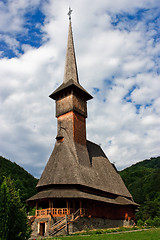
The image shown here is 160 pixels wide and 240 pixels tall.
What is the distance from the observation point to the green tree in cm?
1151

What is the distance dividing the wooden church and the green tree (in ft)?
26.1

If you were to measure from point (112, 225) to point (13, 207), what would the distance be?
18337 mm

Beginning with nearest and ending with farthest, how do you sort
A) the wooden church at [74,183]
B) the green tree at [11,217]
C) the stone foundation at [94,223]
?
1. the green tree at [11,217]
2. the stone foundation at [94,223]
3. the wooden church at [74,183]

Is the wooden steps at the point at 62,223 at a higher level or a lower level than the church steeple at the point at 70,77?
lower

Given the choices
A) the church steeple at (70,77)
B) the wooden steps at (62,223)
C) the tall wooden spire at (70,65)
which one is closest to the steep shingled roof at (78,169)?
the wooden steps at (62,223)

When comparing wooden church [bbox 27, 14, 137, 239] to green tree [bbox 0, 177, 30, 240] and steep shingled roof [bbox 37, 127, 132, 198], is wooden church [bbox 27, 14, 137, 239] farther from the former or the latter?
green tree [bbox 0, 177, 30, 240]

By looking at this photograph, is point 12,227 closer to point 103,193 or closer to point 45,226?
point 45,226

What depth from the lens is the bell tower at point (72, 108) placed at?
28.9 metres

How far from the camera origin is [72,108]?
29.1 meters

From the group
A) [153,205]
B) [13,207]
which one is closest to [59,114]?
[13,207]

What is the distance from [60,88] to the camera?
31266mm

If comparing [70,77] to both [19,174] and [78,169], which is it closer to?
[78,169]

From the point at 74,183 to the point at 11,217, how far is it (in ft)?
36.4

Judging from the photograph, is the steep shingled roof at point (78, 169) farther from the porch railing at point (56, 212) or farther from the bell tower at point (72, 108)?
the porch railing at point (56, 212)
